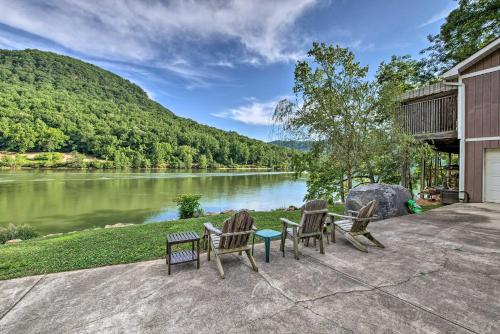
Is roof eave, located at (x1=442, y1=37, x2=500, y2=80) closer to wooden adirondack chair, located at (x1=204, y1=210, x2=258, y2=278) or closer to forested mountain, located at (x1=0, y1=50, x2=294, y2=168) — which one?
wooden adirondack chair, located at (x1=204, y1=210, x2=258, y2=278)

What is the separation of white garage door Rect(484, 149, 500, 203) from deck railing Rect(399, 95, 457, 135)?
1.48m

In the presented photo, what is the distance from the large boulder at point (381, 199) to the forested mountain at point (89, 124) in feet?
114

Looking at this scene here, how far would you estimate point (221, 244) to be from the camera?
10.6ft

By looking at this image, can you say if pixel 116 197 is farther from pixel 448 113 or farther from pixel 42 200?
pixel 448 113

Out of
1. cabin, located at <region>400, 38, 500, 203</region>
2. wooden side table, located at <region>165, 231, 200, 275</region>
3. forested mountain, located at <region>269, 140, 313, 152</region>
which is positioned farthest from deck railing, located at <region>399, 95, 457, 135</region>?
wooden side table, located at <region>165, 231, 200, 275</region>

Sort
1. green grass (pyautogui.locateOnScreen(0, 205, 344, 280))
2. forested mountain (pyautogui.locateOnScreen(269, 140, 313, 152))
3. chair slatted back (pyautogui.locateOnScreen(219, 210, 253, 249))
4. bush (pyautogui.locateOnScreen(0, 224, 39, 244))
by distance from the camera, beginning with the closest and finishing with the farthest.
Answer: chair slatted back (pyautogui.locateOnScreen(219, 210, 253, 249)), green grass (pyautogui.locateOnScreen(0, 205, 344, 280)), bush (pyautogui.locateOnScreen(0, 224, 39, 244)), forested mountain (pyautogui.locateOnScreen(269, 140, 313, 152))

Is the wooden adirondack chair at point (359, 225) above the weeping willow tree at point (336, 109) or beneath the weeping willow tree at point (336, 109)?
beneath

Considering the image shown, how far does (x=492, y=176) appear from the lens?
8117 mm

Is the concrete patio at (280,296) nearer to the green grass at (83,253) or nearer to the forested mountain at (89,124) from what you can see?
the green grass at (83,253)

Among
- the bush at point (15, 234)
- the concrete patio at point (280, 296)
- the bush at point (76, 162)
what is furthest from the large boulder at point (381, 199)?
the bush at point (76, 162)

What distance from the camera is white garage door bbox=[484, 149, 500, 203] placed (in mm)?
8023

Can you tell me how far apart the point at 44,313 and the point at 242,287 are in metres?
1.93

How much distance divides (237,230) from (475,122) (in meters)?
9.60

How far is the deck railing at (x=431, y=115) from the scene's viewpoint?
30.4 feet
